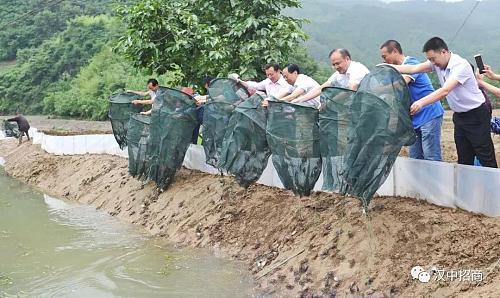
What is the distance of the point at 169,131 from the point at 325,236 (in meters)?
4.38

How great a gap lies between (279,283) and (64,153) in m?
13.3

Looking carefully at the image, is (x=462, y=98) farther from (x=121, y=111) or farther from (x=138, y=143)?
(x=121, y=111)

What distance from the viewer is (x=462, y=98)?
17.3ft

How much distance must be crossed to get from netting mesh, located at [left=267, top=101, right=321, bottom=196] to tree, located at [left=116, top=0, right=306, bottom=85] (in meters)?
3.88

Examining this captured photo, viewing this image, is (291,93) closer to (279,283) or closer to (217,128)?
(217,128)

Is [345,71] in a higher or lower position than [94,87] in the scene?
higher

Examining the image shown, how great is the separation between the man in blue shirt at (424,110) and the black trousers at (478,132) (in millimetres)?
438

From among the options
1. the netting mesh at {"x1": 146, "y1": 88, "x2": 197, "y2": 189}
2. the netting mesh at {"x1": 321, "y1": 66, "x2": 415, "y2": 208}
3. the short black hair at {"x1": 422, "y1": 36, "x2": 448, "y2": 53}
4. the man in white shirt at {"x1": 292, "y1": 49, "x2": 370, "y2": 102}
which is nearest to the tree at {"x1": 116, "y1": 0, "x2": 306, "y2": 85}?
the netting mesh at {"x1": 146, "y1": 88, "x2": 197, "y2": 189}

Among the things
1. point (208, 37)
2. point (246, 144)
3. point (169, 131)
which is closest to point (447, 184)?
point (246, 144)

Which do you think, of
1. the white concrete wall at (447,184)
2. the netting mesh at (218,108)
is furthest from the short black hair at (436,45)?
the netting mesh at (218,108)

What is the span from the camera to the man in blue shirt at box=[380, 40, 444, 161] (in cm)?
591

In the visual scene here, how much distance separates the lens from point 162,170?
10031 millimetres

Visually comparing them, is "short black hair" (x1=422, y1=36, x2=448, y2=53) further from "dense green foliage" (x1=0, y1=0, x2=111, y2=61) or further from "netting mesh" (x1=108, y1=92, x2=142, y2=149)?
"dense green foliage" (x1=0, y1=0, x2=111, y2=61)

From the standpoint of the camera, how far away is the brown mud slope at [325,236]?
4.89m
